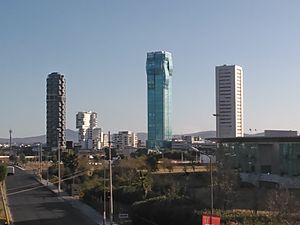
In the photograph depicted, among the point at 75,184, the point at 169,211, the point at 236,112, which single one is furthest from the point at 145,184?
the point at 236,112

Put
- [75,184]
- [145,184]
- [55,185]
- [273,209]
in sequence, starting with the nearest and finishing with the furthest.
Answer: [273,209]
[145,184]
[75,184]
[55,185]

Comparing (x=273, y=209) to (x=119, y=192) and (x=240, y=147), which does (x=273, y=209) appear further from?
(x=240, y=147)

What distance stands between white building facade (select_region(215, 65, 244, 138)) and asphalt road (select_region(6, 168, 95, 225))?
383 ft

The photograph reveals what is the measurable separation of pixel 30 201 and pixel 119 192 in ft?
38.9

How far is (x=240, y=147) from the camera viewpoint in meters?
74.1

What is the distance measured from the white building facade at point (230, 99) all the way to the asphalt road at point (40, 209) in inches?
4600

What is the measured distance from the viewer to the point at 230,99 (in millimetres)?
191875

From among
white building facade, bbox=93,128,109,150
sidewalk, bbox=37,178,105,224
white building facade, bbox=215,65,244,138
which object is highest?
white building facade, bbox=215,65,244,138

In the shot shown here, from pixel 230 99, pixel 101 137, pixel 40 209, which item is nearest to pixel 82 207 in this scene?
pixel 40 209

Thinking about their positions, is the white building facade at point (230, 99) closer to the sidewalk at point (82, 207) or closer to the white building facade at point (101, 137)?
the white building facade at point (101, 137)

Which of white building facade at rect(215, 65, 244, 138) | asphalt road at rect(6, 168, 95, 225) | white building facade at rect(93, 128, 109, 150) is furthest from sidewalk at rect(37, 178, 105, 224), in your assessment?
white building facade at rect(215, 65, 244, 138)

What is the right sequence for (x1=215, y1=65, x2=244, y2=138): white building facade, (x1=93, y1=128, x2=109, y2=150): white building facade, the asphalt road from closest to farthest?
1. the asphalt road
2. (x1=93, y1=128, x2=109, y2=150): white building facade
3. (x1=215, y1=65, x2=244, y2=138): white building facade

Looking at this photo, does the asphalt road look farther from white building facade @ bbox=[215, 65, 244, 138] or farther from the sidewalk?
white building facade @ bbox=[215, 65, 244, 138]

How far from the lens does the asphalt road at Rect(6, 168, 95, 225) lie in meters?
44.4
